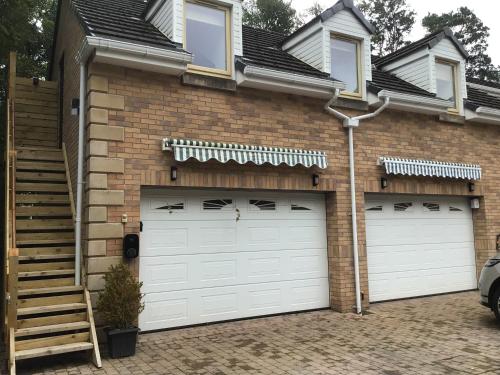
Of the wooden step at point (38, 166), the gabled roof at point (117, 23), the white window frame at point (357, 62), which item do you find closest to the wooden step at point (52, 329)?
the wooden step at point (38, 166)

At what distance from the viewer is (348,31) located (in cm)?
940

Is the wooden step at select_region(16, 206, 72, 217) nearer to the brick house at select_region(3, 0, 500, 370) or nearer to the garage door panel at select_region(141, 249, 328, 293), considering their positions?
the brick house at select_region(3, 0, 500, 370)

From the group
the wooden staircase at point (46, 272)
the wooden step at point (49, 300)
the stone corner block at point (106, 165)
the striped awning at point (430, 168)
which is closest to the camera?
the wooden staircase at point (46, 272)

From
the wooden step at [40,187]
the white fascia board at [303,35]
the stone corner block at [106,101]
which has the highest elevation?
the white fascia board at [303,35]

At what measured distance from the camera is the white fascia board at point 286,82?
7.68 meters

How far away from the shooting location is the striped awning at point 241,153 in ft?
22.5

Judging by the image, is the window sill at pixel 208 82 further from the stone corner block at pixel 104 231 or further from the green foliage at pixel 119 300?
the green foliage at pixel 119 300

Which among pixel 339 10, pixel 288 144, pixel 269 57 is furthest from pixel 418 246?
pixel 339 10

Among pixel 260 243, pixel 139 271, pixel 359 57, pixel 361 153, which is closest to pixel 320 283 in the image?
pixel 260 243

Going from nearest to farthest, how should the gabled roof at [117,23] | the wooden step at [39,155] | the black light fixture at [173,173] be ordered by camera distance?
the gabled roof at [117,23], the black light fixture at [173,173], the wooden step at [39,155]

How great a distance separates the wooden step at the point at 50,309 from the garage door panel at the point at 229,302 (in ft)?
3.92

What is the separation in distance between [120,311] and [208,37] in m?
5.01

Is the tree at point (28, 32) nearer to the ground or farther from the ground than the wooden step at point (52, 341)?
farther from the ground

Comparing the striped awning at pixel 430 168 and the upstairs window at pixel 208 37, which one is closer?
the upstairs window at pixel 208 37
